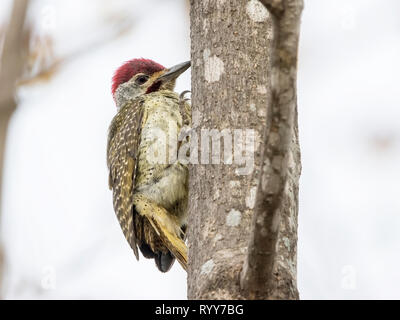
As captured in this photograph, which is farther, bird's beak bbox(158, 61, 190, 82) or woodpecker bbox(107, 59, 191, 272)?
bird's beak bbox(158, 61, 190, 82)

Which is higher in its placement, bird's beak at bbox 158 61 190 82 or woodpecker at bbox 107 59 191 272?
bird's beak at bbox 158 61 190 82

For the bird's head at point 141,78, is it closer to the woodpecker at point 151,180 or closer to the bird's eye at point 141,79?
the bird's eye at point 141,79

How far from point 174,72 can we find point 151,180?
1.32 meters

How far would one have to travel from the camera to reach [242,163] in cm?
315

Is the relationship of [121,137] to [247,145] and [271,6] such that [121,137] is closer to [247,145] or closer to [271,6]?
[247,145]

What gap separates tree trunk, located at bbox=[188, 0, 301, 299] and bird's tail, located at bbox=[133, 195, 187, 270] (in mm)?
1449

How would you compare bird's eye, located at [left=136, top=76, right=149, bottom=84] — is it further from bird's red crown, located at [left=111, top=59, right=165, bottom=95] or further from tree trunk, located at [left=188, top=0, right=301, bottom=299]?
tree trunk, located at [left=188, top=0, right=301, bottom=299]

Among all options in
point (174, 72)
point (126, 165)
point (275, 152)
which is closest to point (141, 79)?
point (174, 72)

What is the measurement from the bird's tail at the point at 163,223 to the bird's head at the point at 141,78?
138 cm

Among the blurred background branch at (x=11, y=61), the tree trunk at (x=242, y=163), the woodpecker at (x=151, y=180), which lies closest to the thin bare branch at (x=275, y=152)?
the tree trunk at (x=242, y=163)

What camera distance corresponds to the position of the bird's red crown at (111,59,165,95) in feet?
20.6

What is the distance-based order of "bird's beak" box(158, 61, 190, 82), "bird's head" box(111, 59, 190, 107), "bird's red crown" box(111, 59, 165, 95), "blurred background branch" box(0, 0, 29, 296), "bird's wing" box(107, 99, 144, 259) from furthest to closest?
"bird's red crown" box(111, 59, 165, 95) → "bird's head" box(111, 59, 190, 107) → "bird's beak" box(158, 61, 190, 82) → "bird's wing" box(107, 99, 144, 259) → "blurred background branch" box(0, 0, 29, 296)

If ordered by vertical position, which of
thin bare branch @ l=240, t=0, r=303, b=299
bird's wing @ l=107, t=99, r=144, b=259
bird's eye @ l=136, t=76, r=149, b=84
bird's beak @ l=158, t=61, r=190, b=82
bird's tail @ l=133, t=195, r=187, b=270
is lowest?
thin bare branch @ l=240, t=0, r=303, b=299

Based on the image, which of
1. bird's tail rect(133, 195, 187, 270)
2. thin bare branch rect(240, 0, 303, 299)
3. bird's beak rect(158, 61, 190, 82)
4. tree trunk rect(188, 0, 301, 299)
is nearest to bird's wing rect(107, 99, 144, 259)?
bird's tail rect(133, 195, 187, 270)
